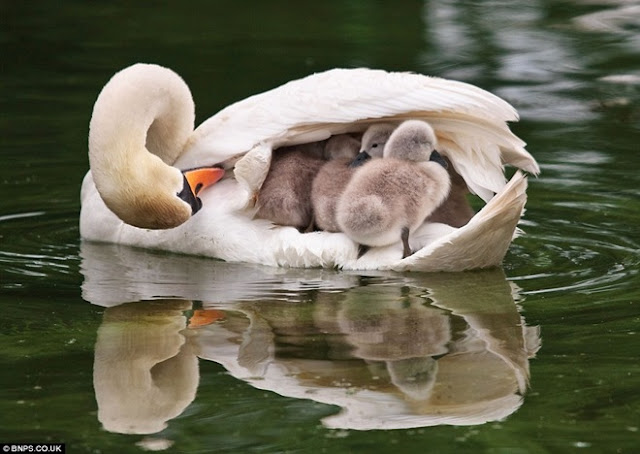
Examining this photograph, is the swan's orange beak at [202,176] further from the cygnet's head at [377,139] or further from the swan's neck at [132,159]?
the cygnet's head at [377,139]

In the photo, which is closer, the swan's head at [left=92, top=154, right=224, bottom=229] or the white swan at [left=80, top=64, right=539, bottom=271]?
the white swan at [left=80, top=64, right=539, bottom=271]

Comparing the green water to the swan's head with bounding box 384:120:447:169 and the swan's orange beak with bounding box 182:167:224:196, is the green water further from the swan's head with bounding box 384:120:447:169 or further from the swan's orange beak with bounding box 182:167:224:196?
the swan's head with bounding box 384:120:447:169

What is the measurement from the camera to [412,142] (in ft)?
22.0

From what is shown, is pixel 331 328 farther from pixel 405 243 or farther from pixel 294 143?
pixel 294 143

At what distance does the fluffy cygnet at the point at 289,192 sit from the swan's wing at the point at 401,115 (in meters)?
0.12

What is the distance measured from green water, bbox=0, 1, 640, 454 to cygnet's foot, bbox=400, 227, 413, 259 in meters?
0.11

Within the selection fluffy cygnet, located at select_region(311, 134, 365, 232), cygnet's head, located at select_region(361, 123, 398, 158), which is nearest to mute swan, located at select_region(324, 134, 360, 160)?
fluffy cygnet, located at select_region(311, 134, 365, 232)

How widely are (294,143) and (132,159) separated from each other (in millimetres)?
781

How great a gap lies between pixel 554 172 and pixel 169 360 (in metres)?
3.89

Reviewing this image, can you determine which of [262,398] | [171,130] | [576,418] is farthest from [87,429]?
[171,130]

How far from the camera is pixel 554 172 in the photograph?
890cm

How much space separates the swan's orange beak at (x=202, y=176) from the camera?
23.8 feet

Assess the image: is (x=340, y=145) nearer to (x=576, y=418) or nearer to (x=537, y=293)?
(x=537, y=293)

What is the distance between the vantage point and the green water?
478 centimetres
